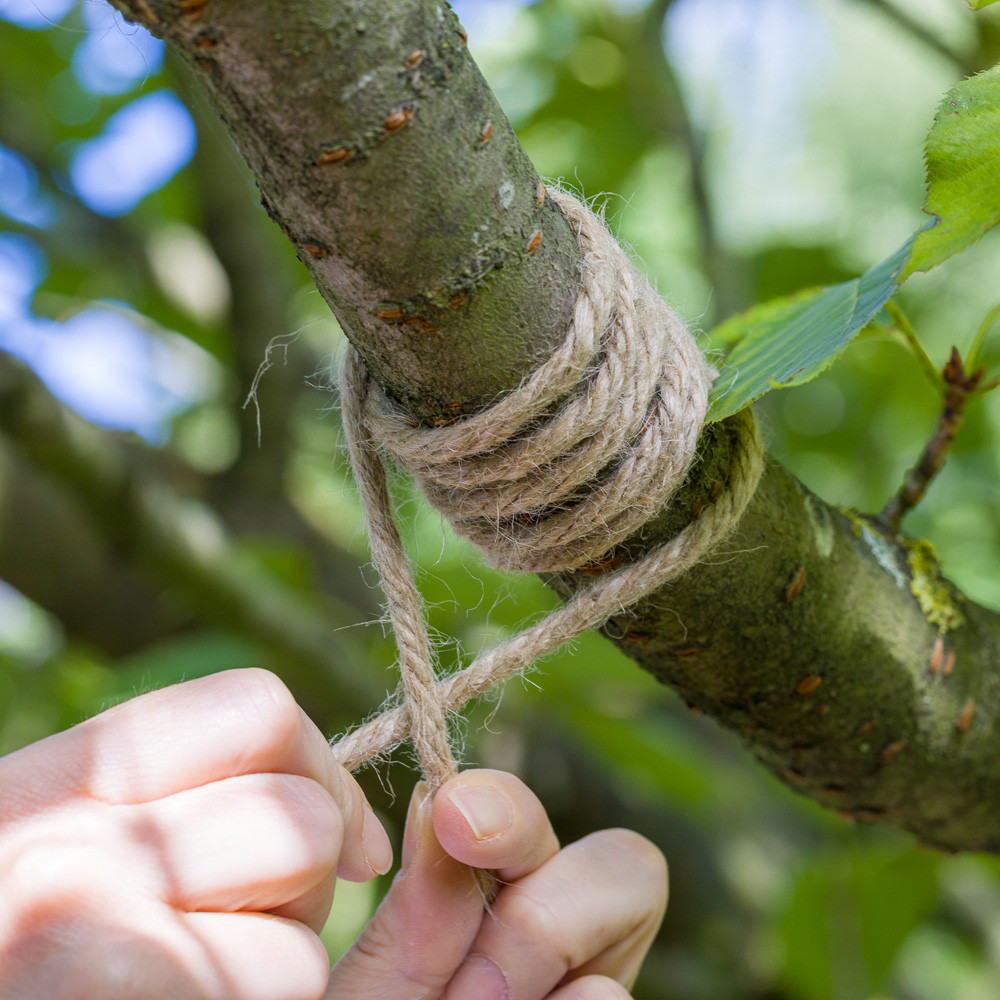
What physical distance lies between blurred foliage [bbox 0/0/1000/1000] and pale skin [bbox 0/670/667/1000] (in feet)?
1.86

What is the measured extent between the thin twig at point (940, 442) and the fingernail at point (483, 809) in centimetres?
34

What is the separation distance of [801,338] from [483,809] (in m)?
0.27

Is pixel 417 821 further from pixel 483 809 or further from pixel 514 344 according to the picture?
pixel 514 344

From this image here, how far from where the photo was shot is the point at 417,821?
0.42 m

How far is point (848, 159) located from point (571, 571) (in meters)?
2.99

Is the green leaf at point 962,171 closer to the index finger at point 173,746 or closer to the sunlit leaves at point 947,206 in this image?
the sunlit leaves at point 947,206

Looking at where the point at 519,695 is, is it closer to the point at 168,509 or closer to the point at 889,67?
the point at 168,509

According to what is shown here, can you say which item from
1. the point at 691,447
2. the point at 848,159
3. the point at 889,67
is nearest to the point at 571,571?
the point at 691,447

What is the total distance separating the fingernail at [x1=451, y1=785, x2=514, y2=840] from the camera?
396 millimetres

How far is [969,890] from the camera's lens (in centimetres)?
177

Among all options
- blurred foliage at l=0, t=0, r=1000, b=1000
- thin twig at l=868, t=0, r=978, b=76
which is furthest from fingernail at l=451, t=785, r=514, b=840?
thin twig at l=868, t=0, r=978, b=76

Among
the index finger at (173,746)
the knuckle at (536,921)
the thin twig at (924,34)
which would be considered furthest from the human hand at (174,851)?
the thin twig at (924,34)

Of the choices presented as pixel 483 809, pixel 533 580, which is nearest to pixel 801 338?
pixel 483 809

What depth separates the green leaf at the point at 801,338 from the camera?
384 mm
